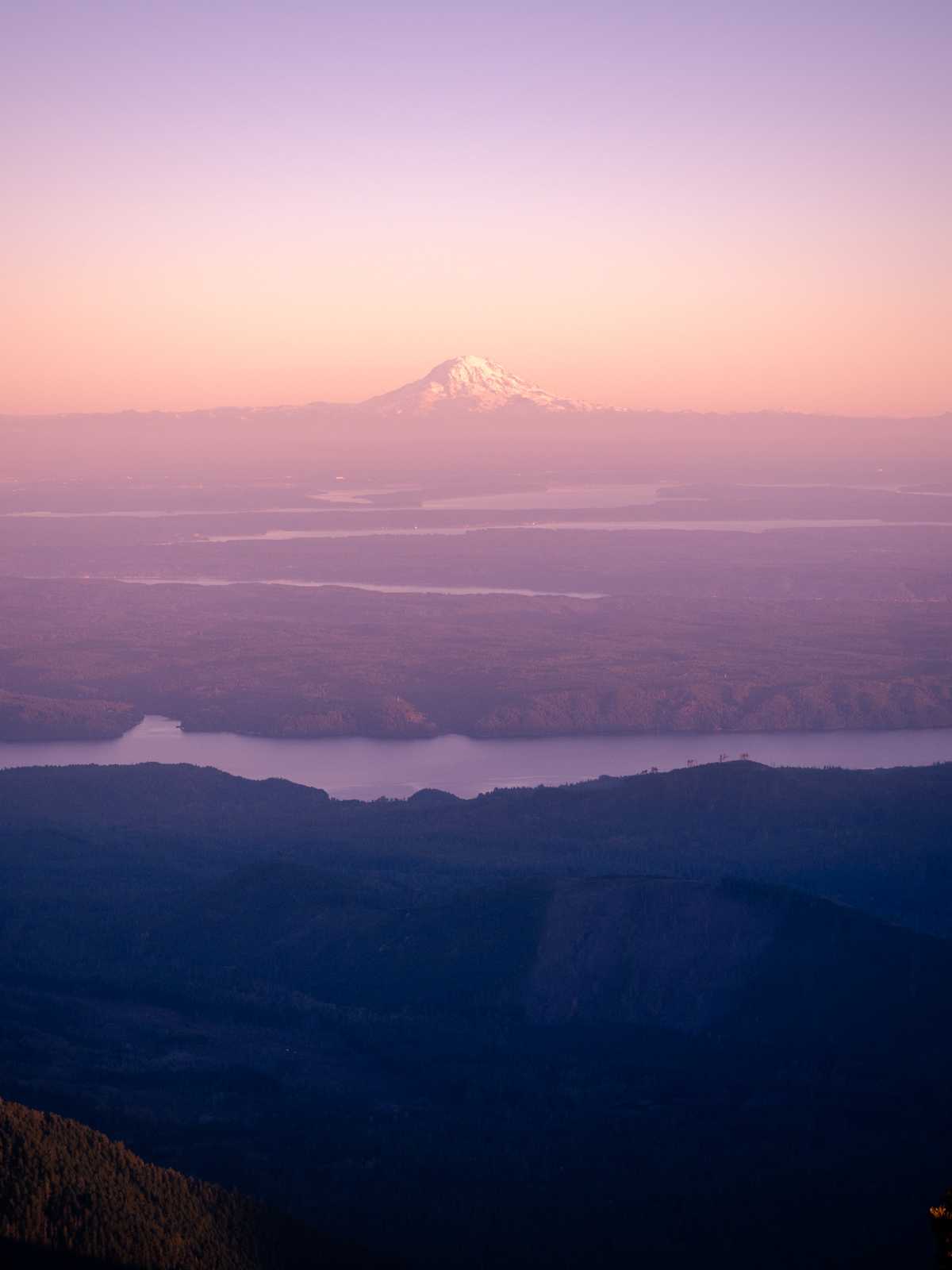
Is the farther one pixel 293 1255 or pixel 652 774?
pixel 652 774

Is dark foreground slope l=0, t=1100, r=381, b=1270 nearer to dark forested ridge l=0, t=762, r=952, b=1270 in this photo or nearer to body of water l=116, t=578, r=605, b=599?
dark forested ridge l=0, t=762, r=952, b=1270

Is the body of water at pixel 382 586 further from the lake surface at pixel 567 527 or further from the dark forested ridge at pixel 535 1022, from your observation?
the dark forested ridge at pixel 535 1022

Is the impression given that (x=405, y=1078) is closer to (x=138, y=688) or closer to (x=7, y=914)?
(x=7, y=914)

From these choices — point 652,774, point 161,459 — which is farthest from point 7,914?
point 161,459

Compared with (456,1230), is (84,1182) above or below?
above

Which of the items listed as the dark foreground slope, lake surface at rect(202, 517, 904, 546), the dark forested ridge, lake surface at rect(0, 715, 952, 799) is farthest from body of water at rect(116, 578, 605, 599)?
the dark foreground slope

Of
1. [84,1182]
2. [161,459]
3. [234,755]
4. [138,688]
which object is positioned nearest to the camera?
[84,1182]

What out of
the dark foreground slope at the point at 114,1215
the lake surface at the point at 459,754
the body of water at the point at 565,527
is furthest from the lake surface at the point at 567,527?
the dark foreground slope at the point at 114,1215
